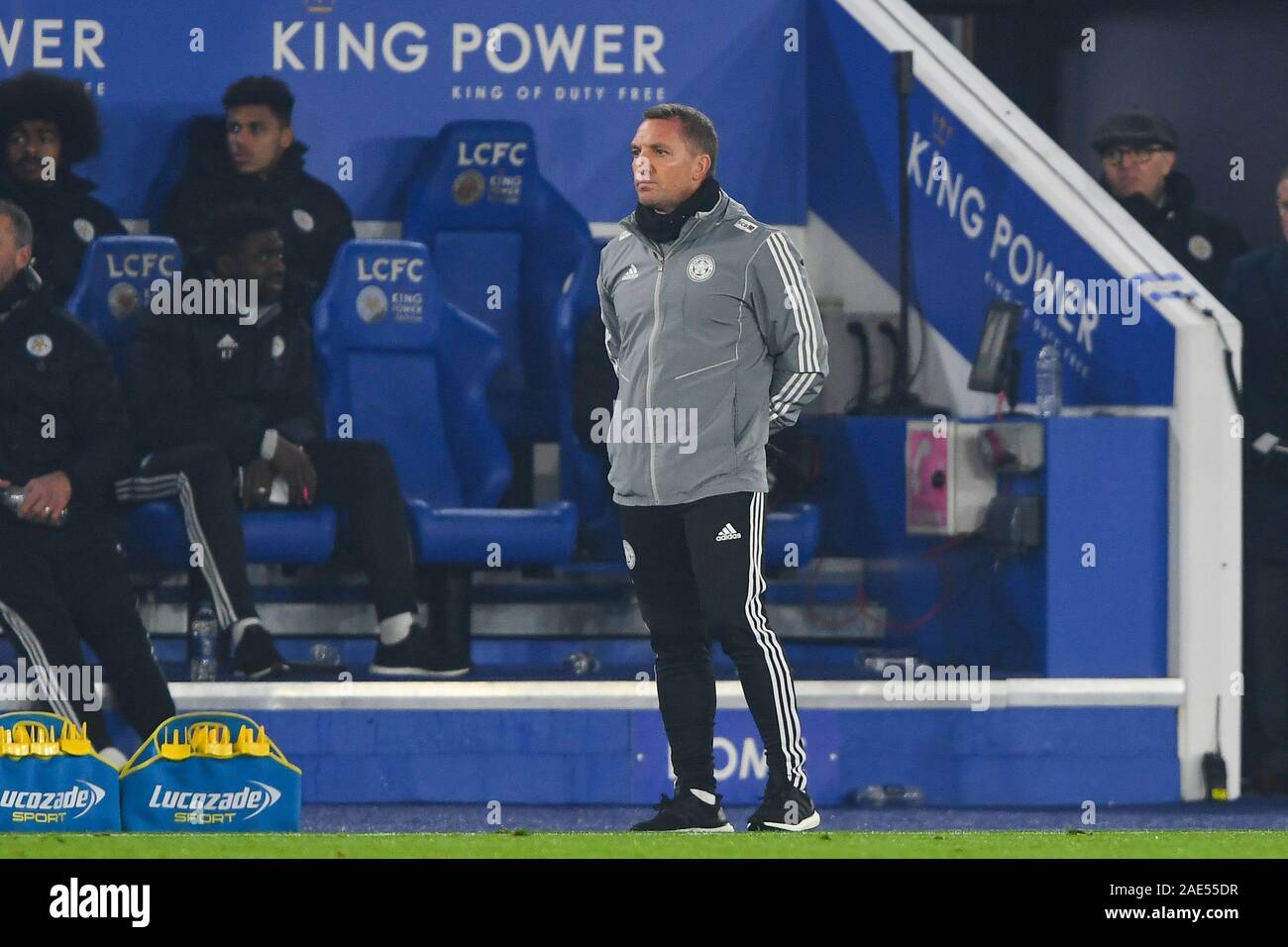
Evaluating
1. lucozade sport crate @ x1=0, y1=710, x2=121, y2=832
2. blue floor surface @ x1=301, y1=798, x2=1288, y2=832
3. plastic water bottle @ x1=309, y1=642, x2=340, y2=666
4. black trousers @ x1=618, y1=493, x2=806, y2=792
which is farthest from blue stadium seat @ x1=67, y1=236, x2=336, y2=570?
black trousers @ x1=618, y1=493, x2=806, y2=792

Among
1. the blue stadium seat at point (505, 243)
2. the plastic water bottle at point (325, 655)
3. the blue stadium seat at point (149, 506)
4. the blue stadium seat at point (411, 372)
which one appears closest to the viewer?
the blue stadium seat at point (149, 506)

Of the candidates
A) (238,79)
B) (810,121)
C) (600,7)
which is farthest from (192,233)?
(810,121)

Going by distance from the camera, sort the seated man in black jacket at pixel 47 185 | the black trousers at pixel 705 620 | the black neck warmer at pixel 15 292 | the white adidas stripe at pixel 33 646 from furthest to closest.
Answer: the seated man in black jacket at pixel 47 185 → the black neck warmer at pixel 15 292 → the white adidas stripe at pixel 33 646 → the black trousers at pixel 705 620

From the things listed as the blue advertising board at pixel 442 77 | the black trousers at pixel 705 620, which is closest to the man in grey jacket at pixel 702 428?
the black trousers at pixel 705 620

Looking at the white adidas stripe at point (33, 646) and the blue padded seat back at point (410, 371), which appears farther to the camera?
the blue padded seat back at point (410, 371)

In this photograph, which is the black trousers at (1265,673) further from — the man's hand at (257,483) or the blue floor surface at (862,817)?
the man's hand at (257,483)

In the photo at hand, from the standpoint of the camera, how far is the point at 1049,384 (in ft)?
18.8

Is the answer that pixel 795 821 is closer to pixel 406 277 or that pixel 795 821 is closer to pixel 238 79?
pixel 406 277

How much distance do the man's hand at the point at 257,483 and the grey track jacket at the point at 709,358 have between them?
1.86 metres

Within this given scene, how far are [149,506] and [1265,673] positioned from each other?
2937 mm

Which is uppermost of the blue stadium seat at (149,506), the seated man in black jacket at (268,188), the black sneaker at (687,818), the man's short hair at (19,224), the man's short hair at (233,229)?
the seated man in black jacket at (268,188)

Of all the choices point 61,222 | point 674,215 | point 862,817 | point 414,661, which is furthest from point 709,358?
point 61,222

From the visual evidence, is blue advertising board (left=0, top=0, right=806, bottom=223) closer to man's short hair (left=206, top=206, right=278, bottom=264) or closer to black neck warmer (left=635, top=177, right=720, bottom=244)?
man's short hair (left=206, top=206, right=278, bottom=264)

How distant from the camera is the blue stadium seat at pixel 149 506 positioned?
5.83m
